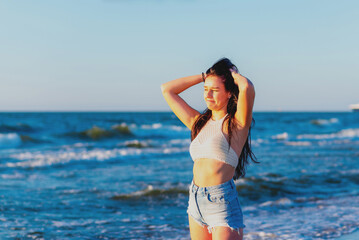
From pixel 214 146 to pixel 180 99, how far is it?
0.68 meters

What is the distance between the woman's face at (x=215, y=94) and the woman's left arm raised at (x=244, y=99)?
5.5 inches

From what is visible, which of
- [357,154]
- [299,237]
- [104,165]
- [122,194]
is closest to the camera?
[299,237]

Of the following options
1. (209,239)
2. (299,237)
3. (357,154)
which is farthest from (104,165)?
(209,239)

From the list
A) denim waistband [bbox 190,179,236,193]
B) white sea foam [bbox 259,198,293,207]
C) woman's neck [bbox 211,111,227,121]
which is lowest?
white sea foam [bbox 259,198,293,207]

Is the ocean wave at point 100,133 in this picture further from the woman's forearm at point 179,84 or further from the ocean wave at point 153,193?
the woman's forearm at point 179,84

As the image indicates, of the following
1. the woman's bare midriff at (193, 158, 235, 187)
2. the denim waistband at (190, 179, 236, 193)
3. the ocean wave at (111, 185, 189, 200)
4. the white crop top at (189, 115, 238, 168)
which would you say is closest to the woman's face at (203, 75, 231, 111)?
the white crop top at (189, 115, 238, 168)

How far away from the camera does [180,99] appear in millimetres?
3404

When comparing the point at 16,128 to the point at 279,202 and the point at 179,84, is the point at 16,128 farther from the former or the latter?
the point at 179,84

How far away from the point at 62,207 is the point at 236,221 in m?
5.82

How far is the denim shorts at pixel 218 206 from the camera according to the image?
9.31 ft

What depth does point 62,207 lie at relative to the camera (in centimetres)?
794

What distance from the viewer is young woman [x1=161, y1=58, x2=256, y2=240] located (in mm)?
2838

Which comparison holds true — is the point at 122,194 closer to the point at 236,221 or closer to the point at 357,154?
the point at 236,221

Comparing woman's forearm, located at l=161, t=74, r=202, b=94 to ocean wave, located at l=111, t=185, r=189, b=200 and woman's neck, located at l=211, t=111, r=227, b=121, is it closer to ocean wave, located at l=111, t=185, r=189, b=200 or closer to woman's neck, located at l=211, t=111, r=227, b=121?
woman's neck, located at l=211, t=111, r=227, b=121
